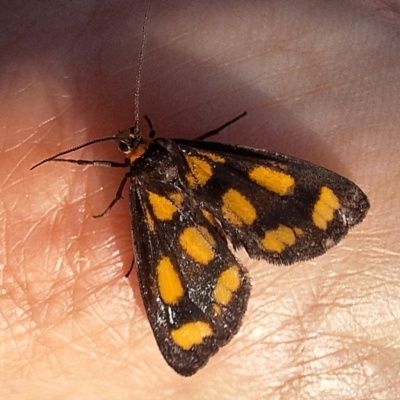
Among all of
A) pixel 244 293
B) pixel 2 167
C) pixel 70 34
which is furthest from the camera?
pixel 70 34

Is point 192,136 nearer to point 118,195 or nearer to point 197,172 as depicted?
point 197,172

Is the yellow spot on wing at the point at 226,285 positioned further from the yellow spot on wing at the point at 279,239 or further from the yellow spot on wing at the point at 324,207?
the yellow spot on wing at the point at 324,207

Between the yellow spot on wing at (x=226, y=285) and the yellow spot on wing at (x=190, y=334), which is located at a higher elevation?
the yellow spot on wing at (x=226, y=285)

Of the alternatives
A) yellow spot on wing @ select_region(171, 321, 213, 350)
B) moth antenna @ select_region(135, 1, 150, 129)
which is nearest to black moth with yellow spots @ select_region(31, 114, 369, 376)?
yellow spot on wing @ select_region(171, 321, 213, 350)

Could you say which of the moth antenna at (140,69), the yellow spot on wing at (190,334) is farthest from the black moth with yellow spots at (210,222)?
the moth antenna at (140,69)

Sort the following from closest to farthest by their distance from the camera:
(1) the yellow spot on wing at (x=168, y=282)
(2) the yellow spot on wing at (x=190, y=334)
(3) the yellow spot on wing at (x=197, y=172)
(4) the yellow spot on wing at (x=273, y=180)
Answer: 1. (2) the yellow spot on wing at (x=190, y=334)
2. (1) the yellow spot on wing at (x=168, y=282)
3. (4) the yellow spot on wing at (x=273, y=180)
4. (3) the yellow spot on wing at (x=197, y=172)

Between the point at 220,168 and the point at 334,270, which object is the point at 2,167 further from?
the point at 334,270

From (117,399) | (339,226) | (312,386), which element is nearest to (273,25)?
(339,226)

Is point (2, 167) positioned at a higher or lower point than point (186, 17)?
lower
